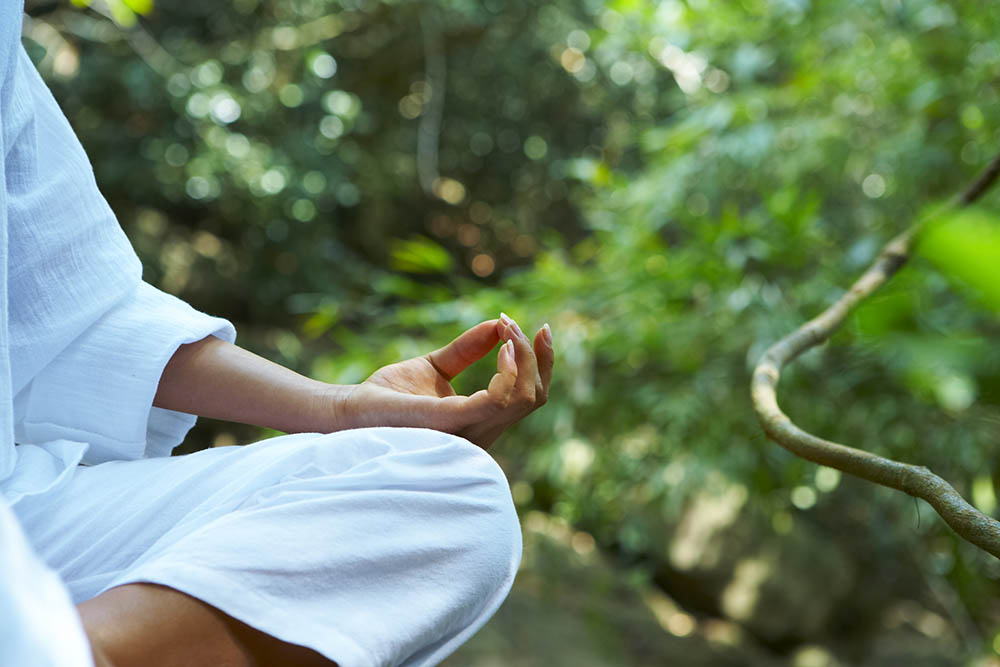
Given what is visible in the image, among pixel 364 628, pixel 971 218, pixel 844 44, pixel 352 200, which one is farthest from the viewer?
pixel 352 200

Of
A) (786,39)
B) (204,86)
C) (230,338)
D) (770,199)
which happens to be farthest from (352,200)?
(230,338)

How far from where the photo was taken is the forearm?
0.86 meters

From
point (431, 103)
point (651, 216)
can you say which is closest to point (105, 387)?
point (651, 216)

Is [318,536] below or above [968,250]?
below

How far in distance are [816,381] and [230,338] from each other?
138cm

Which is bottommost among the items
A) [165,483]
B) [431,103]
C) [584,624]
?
[584,624]

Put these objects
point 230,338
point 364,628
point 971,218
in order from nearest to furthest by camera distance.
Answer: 1. point 971,218
2. point 364,628
3. point 230,338

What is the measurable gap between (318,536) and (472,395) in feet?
0.60

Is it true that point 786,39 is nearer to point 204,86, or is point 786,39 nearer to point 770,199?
point 770,199

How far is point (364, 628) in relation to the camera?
0.67 m

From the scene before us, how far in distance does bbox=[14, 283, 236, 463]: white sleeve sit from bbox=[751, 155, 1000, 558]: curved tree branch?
57 centimetres

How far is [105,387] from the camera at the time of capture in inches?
34.4

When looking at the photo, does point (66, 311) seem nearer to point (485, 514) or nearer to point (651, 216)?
point (485, 514)

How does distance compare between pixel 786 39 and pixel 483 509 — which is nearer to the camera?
pixel 483 509
